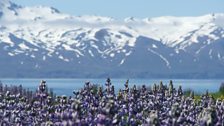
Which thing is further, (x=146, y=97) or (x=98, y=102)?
(x=146, y=97)

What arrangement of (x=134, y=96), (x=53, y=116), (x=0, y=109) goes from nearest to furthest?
(x=53, y=116) → (x=0, y=109) → (x=134, y=96)

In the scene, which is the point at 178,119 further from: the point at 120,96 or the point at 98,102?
the point at 120,96

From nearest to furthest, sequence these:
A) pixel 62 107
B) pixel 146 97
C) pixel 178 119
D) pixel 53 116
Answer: pixel 178 119, pixel 53 116, pixel 62 107, pixel 146 97

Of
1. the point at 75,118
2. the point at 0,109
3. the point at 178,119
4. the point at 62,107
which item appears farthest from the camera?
the point at 0,109

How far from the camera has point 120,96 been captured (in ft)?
48.6

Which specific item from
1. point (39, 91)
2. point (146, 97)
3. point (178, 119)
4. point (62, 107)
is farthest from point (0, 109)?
point (178, 119)

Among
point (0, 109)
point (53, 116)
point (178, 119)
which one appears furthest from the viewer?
point (0, 109)

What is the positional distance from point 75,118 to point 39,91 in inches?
229

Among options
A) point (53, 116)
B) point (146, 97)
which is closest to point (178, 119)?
point (53, 116)

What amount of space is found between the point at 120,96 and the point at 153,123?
5729 mm

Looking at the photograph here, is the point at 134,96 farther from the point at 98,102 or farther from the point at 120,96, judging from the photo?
the point at 98,102

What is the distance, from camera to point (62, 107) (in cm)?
1284

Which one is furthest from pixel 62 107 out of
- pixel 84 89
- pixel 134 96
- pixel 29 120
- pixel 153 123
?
pixel 153 123

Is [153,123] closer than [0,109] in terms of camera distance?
Yes
